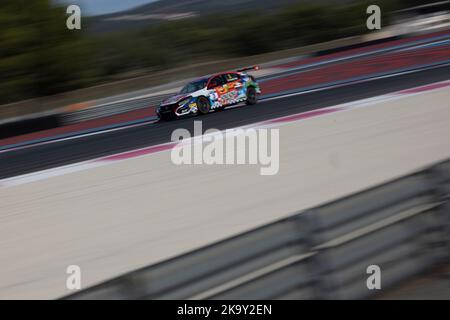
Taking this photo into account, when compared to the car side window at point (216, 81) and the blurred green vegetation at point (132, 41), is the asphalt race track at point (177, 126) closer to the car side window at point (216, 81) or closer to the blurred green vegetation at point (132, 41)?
the car side window at point (216, 81)

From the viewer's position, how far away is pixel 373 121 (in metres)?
9.74

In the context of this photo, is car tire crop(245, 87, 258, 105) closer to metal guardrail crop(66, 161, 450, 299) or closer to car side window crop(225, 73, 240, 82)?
car side window crop(225, 73, 240, 82)

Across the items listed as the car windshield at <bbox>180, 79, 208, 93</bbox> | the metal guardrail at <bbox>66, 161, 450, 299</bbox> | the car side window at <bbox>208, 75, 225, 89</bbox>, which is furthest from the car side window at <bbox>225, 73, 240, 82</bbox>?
the metal guardrail at <bbox>66, 161, 450, 299</bbox>

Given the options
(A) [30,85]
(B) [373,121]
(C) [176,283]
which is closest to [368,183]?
(B) [373,121]

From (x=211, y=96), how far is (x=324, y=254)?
37.3ft

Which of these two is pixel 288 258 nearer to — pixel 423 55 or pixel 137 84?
pixel 423 55

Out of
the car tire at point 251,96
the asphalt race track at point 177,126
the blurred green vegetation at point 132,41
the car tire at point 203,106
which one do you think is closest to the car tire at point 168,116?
the asphalt race track at point 177,126

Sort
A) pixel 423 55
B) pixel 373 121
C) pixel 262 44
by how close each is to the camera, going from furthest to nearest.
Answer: pixel 262 44
pixel 423 55
pixel 373 121

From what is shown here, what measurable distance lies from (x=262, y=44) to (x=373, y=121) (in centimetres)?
3073

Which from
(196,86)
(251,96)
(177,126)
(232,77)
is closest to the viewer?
(177,126)

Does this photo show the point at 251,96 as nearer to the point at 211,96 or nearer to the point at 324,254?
the point at 211,96

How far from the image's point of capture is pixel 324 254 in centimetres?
430

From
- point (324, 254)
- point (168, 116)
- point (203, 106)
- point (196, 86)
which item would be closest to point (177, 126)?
point (168, 116)

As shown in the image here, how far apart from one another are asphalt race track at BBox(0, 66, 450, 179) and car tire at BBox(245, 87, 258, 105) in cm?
49
